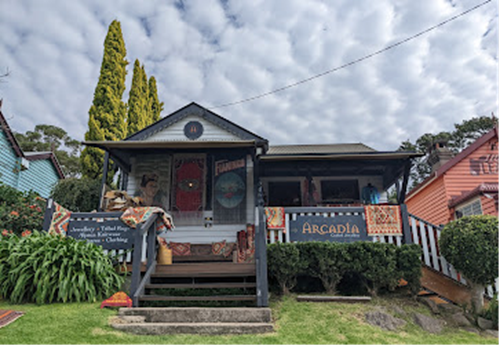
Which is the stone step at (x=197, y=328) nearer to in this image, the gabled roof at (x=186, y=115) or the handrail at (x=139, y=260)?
the handrail at (x=139, y=260)

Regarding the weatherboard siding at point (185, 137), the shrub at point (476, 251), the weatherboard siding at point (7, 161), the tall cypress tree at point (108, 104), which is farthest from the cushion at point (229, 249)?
the weatherboard siding at point (7, 161)

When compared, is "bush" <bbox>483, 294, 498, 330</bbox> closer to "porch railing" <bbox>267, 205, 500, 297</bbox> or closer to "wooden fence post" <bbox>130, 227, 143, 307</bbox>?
"porch railing" <bbox>267, 205, 500, 297</bbox>

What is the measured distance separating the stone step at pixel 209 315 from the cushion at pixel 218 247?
4.32m

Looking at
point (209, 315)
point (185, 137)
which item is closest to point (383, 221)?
point (209, 315)

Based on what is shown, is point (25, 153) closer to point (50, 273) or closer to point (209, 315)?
point (50, 273)

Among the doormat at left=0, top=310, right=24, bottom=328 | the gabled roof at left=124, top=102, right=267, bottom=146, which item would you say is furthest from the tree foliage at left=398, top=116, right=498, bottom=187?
the doormat at left=0, top=310, right=24, bottom=328

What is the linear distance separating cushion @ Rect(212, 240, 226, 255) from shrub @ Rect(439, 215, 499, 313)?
17.7 feet

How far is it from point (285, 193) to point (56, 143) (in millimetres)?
31803

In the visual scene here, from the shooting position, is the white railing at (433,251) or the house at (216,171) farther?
the house at (216,171)

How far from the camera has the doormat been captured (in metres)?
4.08

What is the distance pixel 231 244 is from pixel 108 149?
13.9 ft

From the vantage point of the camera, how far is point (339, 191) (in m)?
11.4

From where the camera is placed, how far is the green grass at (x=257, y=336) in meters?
3.77

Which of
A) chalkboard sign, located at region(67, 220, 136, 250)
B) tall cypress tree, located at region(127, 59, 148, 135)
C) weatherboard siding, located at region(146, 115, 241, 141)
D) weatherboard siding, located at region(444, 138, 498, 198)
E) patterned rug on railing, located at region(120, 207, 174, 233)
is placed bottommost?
chalkboard sign, located at region(67, 220, 136, 250)
